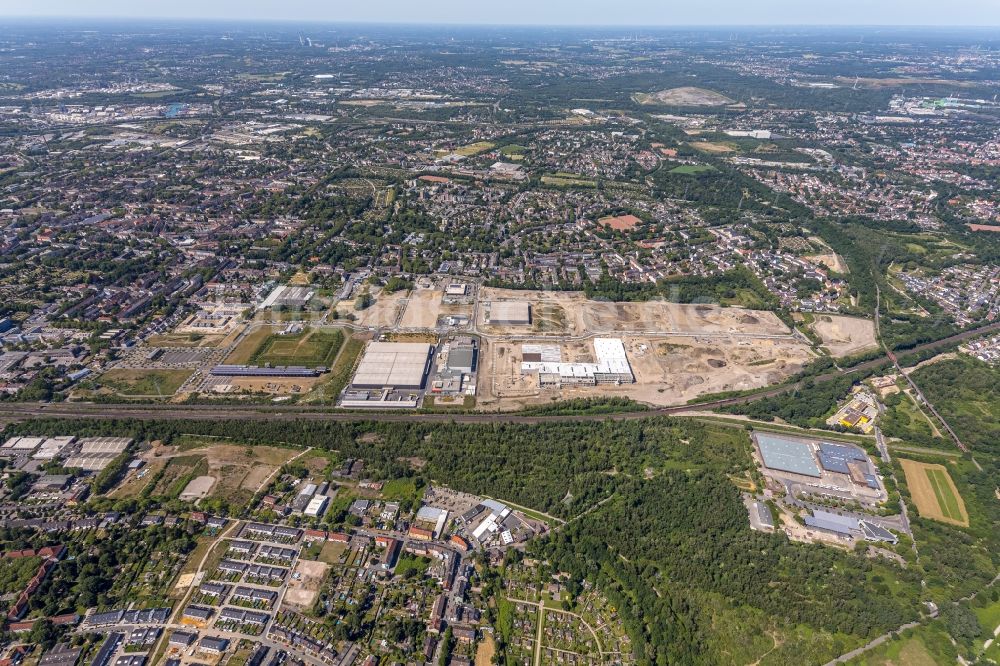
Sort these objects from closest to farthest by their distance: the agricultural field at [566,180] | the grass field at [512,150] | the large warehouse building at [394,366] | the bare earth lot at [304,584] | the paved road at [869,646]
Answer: the paved road at [869,646]
the bare earth lot at [304,584]
the large warehouse building at [394,366]
the agricultural field at [566,180]
the grass field at [512,150]

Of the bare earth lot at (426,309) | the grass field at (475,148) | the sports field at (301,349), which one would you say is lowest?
the sports field at (301,349)

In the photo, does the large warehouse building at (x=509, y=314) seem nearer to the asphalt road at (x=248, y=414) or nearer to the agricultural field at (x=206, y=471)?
the asphalt road at (x=248, y=414)

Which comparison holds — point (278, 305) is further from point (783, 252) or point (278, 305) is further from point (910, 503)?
point (783, 252)

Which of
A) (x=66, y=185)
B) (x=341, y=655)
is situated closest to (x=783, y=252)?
(x=341, y=655)

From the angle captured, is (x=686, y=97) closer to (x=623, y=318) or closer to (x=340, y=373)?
(x=623, y=318)

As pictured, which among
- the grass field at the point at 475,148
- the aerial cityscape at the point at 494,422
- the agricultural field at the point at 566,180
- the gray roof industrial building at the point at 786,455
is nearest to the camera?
the aerial cityscape at the point at 494,422

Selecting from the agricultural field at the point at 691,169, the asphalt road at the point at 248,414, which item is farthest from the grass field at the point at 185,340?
the agricultural field at the point at 691,169

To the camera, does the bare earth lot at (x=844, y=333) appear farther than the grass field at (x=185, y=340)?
Yes

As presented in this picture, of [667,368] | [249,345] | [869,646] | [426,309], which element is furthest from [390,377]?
[869,646]
